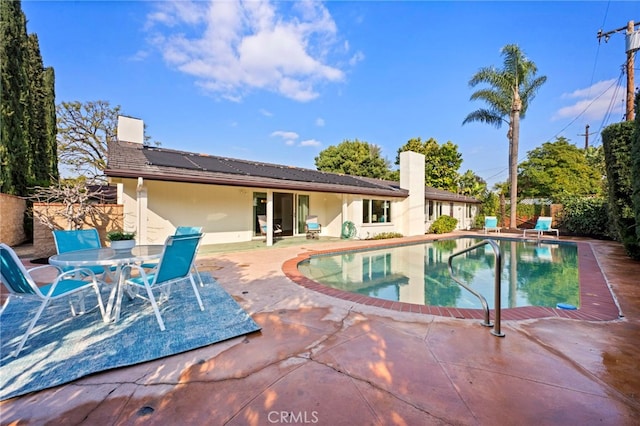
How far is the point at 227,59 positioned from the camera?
486 inches

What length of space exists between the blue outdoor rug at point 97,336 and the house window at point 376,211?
11.3 m

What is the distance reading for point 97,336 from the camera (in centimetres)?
318

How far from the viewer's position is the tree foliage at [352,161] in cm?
3206

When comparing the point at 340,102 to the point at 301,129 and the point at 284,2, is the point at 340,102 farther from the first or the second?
the point at 284,2

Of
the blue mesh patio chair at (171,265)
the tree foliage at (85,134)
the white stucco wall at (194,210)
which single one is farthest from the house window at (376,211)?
the tree foliage at (85,134)

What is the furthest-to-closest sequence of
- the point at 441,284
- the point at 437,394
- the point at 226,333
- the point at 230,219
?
the point at 230,219
the point at 441,284
the point at 226,333
the point at 437,394

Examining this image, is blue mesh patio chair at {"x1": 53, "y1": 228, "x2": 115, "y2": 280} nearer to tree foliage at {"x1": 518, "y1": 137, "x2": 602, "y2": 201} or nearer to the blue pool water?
the blue pool water

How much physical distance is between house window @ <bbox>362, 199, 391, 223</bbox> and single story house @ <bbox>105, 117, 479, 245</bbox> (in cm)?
6

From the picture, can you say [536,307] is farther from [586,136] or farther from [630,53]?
[586,136]

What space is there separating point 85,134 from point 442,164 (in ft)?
100

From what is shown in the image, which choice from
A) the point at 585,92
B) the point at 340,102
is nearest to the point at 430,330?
the point at 340,102

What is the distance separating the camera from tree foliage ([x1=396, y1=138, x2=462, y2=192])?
27.2m

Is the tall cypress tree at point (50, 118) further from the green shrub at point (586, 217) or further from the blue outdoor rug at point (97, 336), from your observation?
the green shrub at point (586, 217)

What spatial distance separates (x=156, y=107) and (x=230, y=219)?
41.0 ft
